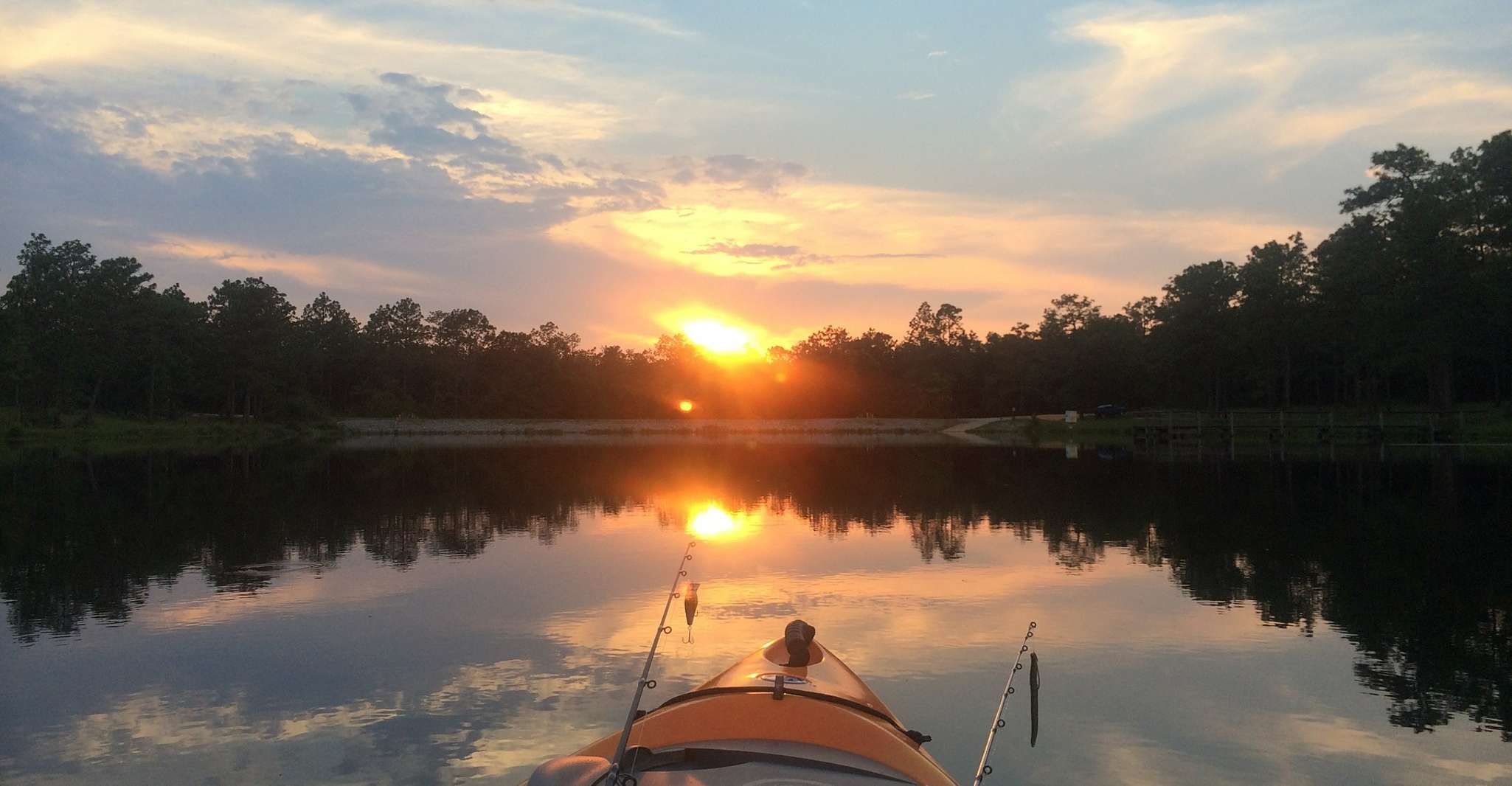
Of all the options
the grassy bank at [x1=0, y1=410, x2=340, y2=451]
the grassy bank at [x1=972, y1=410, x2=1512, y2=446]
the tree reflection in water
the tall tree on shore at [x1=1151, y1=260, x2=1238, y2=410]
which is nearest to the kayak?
the tree reflection in water

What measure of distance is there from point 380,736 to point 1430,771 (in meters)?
8.10

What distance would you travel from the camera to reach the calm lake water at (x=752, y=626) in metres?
8.43

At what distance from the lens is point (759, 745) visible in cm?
602

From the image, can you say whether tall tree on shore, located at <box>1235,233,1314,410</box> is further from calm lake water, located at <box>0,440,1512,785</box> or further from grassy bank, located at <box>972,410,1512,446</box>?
calm lake water, located at <box>0,440,1512,785</box>

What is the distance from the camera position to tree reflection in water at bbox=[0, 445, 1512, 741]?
1322 cm

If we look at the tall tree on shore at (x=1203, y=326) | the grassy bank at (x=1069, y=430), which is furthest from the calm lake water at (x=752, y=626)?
the tall tree on shore at (x=1203, y=326)

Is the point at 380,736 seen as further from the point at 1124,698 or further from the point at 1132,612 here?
the point at 1132,612

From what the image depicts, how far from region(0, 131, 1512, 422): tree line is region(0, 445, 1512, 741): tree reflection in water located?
1919cm

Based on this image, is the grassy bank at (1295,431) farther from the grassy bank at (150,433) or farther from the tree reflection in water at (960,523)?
the grassy bank at (150,433)

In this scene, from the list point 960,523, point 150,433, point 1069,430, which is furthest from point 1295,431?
point 150,433

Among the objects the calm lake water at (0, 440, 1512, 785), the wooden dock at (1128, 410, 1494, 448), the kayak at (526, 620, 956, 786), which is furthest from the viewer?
the wooden dock at (1128, 410, 1494, 448)

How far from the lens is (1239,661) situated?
1116 centimetres

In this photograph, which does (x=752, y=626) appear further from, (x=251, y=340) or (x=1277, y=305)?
(x=251, y=340)

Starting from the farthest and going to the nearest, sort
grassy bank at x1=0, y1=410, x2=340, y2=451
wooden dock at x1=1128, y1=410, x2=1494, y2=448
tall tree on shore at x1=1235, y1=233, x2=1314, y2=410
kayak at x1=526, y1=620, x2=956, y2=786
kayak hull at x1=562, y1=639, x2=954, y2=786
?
tall tree on shore at x1=1235, y1=233, x2=1314, y2=410 < grassy bank at x1=0, y1=410, x2=340, y2=451 < wooden dock at x1=1128, y1=410, x2=1494, y2=448 < kayak hull at x1=562, y1=639, x2=954, y2=786 < kayak at x1=526, y1=620, x2=956, y2=786
